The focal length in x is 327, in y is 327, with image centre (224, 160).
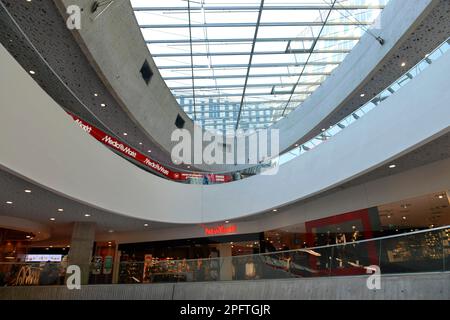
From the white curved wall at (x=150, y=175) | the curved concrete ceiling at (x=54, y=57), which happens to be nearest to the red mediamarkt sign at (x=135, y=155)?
the curved concrete ceiling at (x=54, y=57)

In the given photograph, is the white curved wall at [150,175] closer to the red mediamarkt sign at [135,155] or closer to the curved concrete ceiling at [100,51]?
the red mediamarkt sign at [135,155]

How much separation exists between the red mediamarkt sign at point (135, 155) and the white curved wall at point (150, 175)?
2.53 feet

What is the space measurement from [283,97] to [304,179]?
8.93 metres

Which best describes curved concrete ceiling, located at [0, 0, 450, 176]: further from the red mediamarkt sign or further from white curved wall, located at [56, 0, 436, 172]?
the red mediamarkt sign

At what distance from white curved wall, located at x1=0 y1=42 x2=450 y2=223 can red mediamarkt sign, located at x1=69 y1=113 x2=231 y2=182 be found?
0.77 m

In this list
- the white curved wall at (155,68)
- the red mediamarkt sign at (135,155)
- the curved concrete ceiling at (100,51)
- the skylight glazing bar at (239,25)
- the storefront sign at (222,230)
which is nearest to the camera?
the curved concrete ceiling at (100,51)

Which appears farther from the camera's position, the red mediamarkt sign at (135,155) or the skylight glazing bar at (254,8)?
the skylight glazing bar at (254,8)

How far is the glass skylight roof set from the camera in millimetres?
12945

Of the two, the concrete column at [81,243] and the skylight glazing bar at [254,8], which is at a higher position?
the skylight glazing bar at [254,8]

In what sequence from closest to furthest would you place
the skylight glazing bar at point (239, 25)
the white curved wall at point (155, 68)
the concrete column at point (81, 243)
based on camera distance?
the white curved wall at point (155, 68), the concrete column at point (81, 243), the skylight glazing bar at point (239, 25)

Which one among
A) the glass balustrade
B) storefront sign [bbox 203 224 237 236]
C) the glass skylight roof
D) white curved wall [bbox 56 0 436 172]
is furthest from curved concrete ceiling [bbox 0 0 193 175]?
storefront sign [bbox 203 224 237 236]

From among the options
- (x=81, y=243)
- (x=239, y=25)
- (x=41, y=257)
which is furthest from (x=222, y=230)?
(x=41, y=257)

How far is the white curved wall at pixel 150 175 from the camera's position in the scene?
732 cm

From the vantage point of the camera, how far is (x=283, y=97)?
65.8ft
